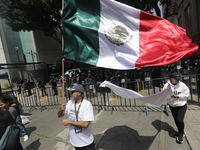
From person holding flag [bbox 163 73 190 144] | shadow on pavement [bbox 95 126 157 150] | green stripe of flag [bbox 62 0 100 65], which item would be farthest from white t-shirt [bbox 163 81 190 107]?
green stripe of flag [bbox 62 0 100 65]

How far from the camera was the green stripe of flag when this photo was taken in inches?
117

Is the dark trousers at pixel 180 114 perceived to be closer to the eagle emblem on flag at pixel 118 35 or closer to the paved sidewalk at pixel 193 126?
the paved sidewalk at pixel 193 126

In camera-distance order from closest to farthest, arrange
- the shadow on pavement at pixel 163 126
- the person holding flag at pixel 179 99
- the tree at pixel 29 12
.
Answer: the person holding flag at pixel 179 99, the shadow on pavement at pixel 163 126, the tree at pixel 29 12

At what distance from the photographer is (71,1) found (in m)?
2.96

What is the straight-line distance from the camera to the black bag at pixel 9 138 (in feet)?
7.31

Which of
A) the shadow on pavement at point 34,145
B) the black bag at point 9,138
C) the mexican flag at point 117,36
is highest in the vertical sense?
the mexican flag at point 117,36

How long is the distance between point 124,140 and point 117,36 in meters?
2.68

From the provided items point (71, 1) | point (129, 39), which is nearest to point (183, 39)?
point (129, 39)

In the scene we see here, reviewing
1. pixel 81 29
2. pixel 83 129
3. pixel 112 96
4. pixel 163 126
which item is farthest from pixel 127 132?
pixel 112 96

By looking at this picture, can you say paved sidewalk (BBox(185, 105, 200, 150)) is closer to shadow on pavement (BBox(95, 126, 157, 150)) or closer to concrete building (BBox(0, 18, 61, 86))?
shadow on pavement (BBox(95, 126, 157, 150))

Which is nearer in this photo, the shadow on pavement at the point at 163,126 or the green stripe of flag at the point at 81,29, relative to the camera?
the green stripe of flag at the point at 81,29

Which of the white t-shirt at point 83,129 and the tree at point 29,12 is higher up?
the tree at point 29,12

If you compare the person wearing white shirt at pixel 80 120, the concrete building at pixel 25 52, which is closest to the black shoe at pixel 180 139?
the person wearing white shirt at pixel 80 120

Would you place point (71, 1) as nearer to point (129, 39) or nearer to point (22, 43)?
point (129, 39)
